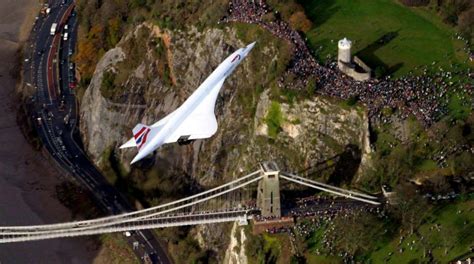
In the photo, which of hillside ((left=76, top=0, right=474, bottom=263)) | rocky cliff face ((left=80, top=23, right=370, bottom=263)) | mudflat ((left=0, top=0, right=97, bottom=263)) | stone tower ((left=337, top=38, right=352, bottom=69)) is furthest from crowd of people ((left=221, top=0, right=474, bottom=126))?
mudflat ((left=0, top=0, right=97, bottom=263))

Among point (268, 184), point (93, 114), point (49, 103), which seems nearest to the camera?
point (268, 184)

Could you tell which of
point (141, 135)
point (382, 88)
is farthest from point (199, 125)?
point (382, 88)

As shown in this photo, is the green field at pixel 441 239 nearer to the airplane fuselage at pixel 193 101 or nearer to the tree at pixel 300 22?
the airplane fuselage at pixel 193 101

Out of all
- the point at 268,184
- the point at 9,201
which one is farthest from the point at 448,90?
the point at 9,201

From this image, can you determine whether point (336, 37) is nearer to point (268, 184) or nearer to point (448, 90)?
point (448, 90)

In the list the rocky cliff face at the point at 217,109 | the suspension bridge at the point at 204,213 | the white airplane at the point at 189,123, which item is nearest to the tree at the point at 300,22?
the rocky cliff face at the point at 217,109

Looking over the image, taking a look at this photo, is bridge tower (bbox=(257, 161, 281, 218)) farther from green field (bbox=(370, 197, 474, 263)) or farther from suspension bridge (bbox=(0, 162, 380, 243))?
green field (bbox=(370, 197, 474, 263))

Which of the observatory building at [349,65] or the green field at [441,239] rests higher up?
the observatory building at [349,65]

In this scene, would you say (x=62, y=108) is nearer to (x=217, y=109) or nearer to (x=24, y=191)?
(x=24, y=191)
